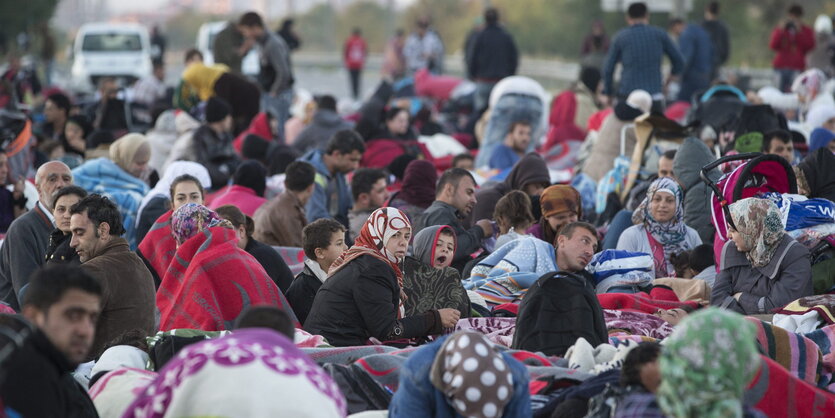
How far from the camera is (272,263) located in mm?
7984

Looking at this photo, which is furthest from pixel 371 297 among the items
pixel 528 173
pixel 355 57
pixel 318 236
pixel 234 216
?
pixel 355 57

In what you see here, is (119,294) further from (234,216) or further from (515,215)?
(515,215)

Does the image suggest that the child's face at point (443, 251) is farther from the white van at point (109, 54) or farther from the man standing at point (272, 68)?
the white van at point (109, 54)

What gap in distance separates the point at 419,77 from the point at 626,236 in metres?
13.6

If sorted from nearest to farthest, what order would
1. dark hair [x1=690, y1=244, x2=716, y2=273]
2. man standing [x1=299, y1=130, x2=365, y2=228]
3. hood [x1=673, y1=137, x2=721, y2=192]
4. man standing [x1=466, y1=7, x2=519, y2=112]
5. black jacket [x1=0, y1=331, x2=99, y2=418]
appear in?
black jacket [x1=0, y1=331, x2=99, y2=418] < dark hair [x1=690, y1=244, x2=716, y2=273] < hood [x1=673, y1=137, x2=721, y2=192] < man standing [x1=299, y1=130, x2=365, y2=228] < man standing [x1=466, y1=7, x2=519, y2=112]

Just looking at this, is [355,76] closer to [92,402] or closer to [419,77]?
[419,77]

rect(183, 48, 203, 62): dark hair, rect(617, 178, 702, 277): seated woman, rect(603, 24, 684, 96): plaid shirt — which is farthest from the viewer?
rect(183, 48, 203, 62): dark hair

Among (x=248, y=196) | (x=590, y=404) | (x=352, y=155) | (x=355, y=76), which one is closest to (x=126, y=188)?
(x=248, y=196)

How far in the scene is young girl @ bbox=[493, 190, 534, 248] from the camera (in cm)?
850

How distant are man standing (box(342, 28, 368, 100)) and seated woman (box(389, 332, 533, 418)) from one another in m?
21.6

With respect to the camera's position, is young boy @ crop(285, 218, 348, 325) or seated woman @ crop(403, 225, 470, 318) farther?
young boy @ crop(285, 218, 348, 325)

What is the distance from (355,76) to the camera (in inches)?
1067

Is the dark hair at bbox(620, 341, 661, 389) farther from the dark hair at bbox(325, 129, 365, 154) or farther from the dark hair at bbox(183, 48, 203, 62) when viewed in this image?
the dark hair at bbox(183, 48, 203, 62)

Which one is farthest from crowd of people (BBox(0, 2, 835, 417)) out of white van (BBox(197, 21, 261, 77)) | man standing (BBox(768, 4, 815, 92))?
white van (BBox(197, 21, 261, 77))
